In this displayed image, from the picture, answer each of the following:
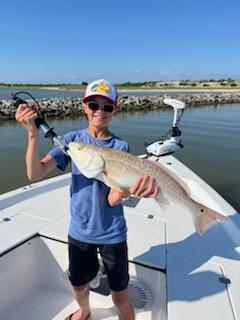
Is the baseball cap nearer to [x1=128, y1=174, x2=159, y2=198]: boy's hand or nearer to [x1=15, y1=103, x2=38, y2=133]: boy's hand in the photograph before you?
[x1=15, y1=103, x2=38, y2=133]: boy's hand

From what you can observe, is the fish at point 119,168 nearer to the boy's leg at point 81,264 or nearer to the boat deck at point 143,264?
the boat deck at point 143,264

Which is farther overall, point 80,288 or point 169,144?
point 169,144

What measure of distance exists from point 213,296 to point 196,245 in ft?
2.40

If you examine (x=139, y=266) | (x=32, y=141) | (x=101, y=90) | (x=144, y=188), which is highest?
(x=101, y=90)

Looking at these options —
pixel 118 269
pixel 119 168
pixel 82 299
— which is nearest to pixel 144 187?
pixel 119 168

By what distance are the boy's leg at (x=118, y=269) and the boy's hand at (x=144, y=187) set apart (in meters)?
0.47

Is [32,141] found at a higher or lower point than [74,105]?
higher

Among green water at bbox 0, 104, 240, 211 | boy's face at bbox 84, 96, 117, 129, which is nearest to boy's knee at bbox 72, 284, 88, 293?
boy's face at bbox 84, 96, 117, 129

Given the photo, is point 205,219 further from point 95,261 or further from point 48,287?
point 48,287

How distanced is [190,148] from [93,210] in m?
10.5

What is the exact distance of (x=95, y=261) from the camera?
2.34 meters

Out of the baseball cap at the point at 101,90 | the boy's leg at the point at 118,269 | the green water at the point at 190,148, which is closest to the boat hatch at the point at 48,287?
the boy's leg at the point at 118,269

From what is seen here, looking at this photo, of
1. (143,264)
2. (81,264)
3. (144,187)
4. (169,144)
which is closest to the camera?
(144,187)

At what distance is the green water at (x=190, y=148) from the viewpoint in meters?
8.28
